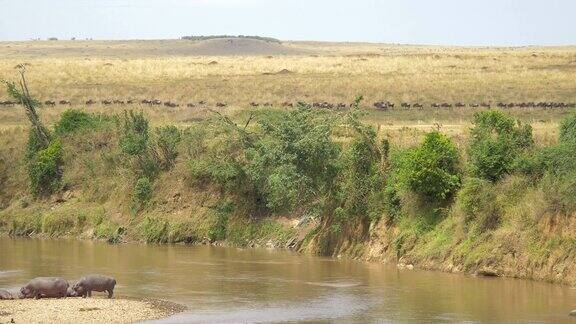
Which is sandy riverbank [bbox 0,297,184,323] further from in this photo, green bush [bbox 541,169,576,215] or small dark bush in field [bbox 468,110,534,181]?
small dark bush in field [bbox 468,110,534,181]

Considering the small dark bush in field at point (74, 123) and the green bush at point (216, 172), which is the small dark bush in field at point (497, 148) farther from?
the small dark bush in field at point (74, 123)

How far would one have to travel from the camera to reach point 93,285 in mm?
30562

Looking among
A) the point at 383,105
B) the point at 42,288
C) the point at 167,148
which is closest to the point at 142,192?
the point at 167,148

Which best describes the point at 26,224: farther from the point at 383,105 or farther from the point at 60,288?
the point at 383,105

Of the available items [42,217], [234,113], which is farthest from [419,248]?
[234,113]

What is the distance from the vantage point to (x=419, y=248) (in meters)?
36.7

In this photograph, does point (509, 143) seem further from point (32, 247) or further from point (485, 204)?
point (32, 247)

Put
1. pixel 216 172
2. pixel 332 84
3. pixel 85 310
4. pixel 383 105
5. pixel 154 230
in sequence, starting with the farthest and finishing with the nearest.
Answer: pixel 332 84 < pixel 383 105 < pixel 154 230 < pixel 216 172 < pixel 85 310

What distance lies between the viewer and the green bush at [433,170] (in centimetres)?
3697

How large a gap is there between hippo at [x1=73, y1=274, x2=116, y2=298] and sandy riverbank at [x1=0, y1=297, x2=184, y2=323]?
0.55m

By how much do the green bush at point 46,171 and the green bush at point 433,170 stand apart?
18.2 metres

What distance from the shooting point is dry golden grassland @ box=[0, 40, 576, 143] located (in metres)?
61.6

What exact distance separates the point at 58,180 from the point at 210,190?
Result: 7969 mm

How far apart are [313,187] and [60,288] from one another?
1260 centimetres
